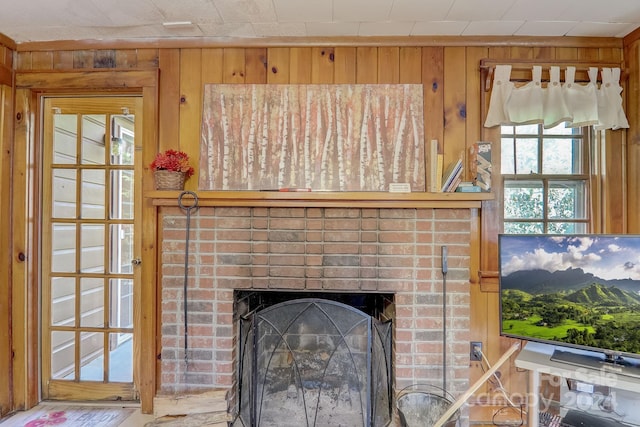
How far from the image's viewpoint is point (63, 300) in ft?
7.24

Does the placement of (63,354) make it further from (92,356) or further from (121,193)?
(121,193)

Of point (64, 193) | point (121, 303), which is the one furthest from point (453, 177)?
point (64, 193)

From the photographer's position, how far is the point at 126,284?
2.19 m

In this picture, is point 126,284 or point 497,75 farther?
point 126,284

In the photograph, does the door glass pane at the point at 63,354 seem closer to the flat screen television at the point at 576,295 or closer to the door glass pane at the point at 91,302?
the door glass pane at the point at 91,302

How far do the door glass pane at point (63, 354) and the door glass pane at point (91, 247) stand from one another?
0.44 metres

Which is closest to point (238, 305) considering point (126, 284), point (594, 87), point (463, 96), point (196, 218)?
point (196, 218)

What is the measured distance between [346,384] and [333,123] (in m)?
1.54

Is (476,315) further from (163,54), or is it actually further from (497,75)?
(163,54)

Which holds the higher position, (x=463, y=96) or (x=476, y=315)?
(x=463, y=96)

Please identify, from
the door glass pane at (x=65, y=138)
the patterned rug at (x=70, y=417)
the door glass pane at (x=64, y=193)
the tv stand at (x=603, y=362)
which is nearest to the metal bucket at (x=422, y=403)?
the tv stand at (x=603, y=362)

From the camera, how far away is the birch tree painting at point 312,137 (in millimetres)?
2012

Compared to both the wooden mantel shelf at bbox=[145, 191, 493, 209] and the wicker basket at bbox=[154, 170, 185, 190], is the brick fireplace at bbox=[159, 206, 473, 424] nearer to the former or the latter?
the wooden mantel shelf at bbox=[145, 191, 493, 209]

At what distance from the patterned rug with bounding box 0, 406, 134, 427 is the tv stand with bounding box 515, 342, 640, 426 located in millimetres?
2222
